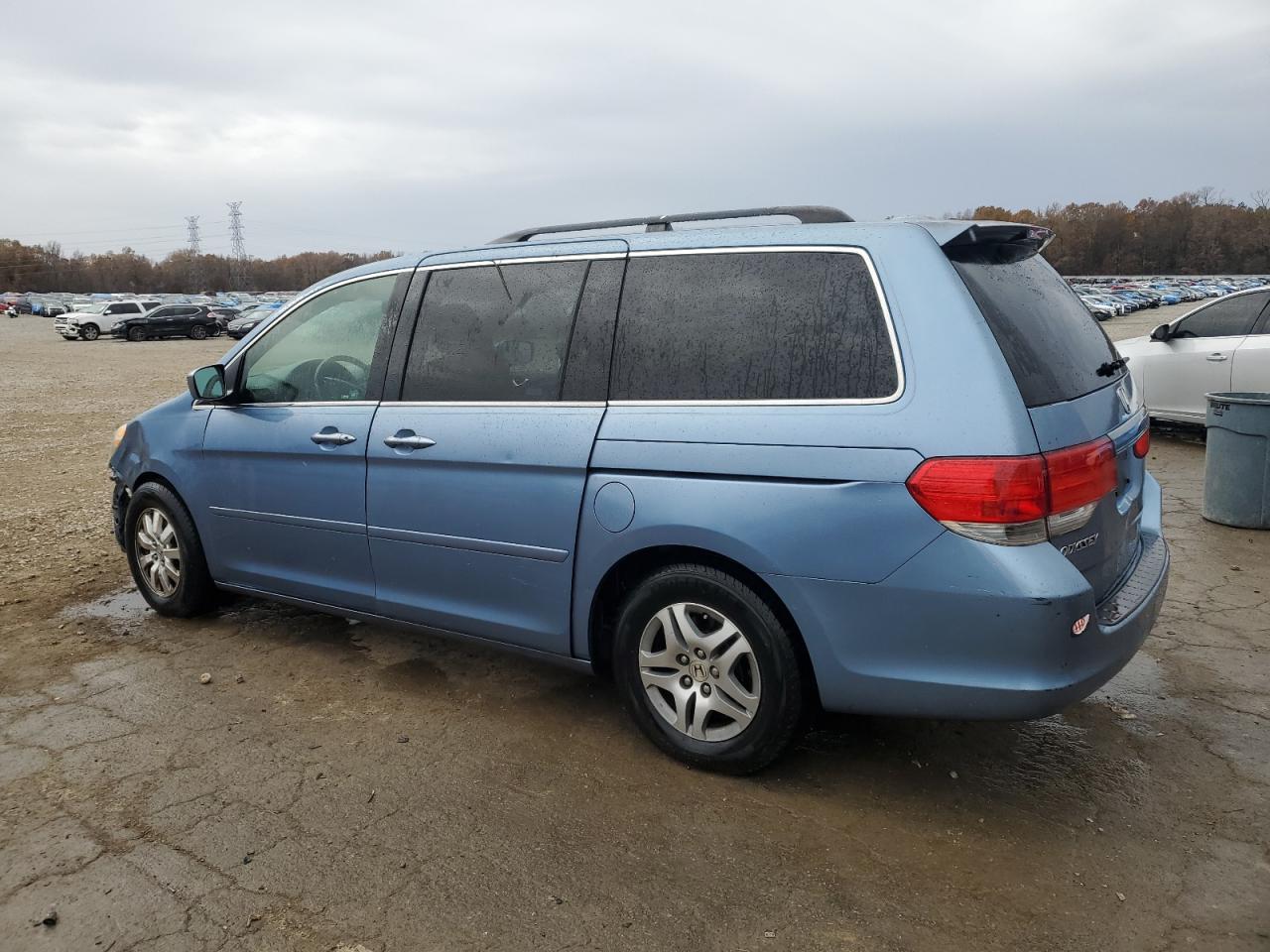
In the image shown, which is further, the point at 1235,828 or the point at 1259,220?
the point at 1259,220

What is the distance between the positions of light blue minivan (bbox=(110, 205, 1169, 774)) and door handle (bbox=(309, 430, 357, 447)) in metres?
0.02

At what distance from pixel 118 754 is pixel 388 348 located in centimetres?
190

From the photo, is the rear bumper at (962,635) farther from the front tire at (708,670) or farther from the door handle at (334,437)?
the door handle at (334,437)

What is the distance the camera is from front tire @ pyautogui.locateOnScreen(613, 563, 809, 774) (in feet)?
10.3

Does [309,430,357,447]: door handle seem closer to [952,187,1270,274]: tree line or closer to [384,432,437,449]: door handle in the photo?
[384,432,437,449]: door handle

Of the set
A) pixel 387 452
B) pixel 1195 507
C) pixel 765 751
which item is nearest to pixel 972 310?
pixel 765 751

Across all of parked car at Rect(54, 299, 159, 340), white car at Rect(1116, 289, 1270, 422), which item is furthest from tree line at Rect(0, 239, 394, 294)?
white car at Rect(1116, 289, 1270, 422)

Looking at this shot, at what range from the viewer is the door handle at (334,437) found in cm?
415

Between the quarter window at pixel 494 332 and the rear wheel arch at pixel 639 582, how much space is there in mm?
713

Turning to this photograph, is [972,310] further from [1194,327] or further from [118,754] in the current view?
[1194,327]

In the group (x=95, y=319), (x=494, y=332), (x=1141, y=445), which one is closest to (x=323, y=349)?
(x=494, y=332)

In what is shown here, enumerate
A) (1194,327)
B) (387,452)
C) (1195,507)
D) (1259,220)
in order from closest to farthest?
(387,452), (1195,507), (1194,327), (1259,220)

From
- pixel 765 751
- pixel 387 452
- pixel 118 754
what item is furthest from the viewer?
pixel 387 452

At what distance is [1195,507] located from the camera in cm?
733
